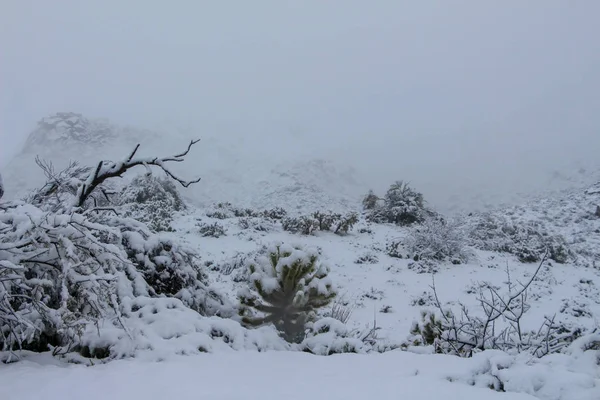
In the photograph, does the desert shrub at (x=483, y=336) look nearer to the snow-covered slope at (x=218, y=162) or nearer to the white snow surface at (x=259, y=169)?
the white snow surface at (x=259, y=169)

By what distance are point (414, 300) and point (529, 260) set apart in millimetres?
4742

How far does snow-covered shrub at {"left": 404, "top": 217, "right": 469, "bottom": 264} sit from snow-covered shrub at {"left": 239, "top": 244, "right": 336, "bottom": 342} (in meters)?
6.22

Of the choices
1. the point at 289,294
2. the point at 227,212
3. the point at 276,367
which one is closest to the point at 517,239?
the point at 227,212

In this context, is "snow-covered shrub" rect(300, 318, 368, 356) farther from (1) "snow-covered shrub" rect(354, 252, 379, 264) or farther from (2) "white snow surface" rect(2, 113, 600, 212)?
(2) "white snow surface" rect(2, 113, 600, 212)

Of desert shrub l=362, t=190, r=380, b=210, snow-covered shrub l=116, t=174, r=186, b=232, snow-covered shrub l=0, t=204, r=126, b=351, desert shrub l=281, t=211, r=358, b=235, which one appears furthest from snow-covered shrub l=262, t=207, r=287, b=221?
snow-covered shrub l=0, t=204, r=126, b=351

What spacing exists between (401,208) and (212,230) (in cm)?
683

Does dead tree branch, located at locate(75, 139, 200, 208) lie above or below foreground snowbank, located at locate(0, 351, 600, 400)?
above

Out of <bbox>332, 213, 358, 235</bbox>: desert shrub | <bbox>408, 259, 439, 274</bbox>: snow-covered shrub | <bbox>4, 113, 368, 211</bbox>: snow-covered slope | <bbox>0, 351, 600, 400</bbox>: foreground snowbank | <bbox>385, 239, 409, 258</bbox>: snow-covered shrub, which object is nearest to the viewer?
<bbox>0, 351, 600, 400</bbox>: foreground snowbank

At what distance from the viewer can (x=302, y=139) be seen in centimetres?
3155

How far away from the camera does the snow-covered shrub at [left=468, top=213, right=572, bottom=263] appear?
967 centimetres

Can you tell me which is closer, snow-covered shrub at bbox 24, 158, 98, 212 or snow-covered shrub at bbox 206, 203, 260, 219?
snow-covered shrub at bbox 24, 158, 98, 212

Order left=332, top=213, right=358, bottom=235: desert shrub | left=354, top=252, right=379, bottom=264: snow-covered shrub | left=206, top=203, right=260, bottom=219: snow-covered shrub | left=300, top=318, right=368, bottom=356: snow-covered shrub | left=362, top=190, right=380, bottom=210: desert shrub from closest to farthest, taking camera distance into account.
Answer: left=300, top=318, right=368, bottom=356: snow-covered shrub < left=354, top=252, right=379, bottom=264: snow-covered shrub < left=332, top=213, right=358, bottom=235: desert shrub < left=206, top=203, right=260, bottom=219: snow-covered shrub < left=362, top=190, right=380, bottom=210: desert shrub

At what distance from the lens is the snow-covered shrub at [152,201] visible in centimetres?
1066

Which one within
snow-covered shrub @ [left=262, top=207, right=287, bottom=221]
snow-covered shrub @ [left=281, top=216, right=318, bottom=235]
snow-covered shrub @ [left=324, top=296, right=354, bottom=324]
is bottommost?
snow-covered shrub @ [left=324, top=296, right=354, bottom=324]
